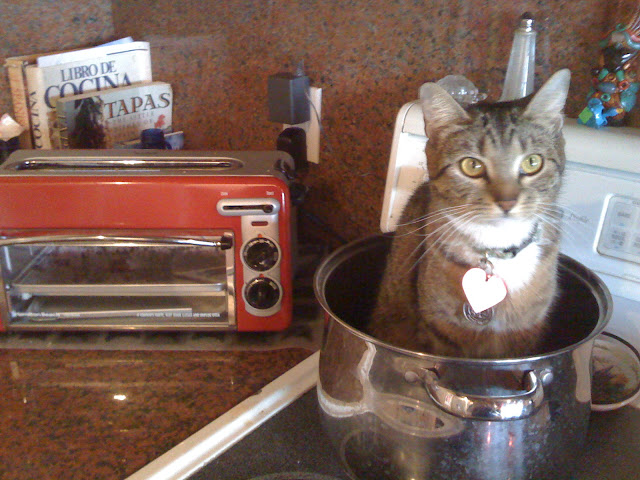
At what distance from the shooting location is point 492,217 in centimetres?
67

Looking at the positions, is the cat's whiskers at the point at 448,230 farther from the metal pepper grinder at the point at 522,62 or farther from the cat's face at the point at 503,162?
the metal pepper grinder at the point at 522,62

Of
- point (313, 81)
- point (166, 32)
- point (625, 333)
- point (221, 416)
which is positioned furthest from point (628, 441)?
point (166, 32)

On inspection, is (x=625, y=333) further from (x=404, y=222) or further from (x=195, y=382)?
(x=195, y=382)

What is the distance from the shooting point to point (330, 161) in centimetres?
116

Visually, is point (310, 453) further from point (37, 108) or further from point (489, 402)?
point (37, 108)

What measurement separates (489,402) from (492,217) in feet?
0.74

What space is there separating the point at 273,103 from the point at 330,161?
0.16 metres

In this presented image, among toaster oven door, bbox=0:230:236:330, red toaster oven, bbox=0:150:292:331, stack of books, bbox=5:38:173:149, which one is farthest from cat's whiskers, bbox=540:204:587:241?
stack of books, bbox=5:38:173:149

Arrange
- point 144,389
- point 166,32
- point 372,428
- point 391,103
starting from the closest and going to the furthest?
point 372,428
point 144,389
point 391,103
point 166,32

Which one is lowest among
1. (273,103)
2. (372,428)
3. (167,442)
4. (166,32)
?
(167,442)

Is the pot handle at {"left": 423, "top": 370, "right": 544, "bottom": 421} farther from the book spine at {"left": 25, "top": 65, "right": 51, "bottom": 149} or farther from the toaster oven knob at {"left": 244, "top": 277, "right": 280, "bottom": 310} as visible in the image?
the book spine at {"left": 25, "top": 65, "right": 51, "bottom": 149}

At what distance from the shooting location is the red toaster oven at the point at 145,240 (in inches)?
34.8

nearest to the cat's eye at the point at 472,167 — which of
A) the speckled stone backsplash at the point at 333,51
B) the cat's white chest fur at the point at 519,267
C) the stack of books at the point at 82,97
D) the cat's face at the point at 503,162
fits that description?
the cat's face at the point at 503,162

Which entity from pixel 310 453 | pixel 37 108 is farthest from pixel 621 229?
pixel 37 108
